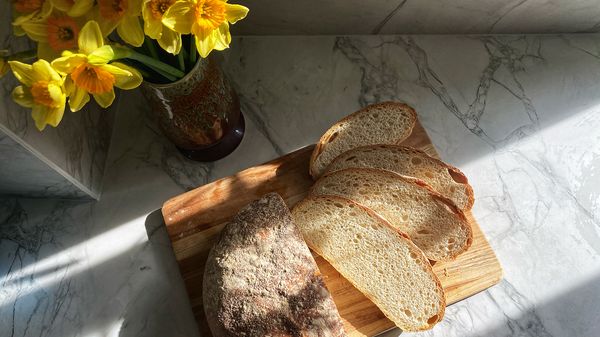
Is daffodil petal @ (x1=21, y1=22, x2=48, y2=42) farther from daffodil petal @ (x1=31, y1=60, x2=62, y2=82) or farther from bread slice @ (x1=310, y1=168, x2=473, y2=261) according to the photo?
bread slice @ (x1=310, y1=168, x2=473, y2=261)

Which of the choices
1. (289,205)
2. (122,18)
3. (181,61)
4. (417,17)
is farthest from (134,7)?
(417,17)

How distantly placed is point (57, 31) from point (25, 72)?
0.09 metres

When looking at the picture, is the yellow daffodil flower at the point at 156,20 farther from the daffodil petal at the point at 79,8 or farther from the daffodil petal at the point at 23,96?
the daffodil petal at the point at 23,96

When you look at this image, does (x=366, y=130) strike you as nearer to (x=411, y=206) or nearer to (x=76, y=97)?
(x=411, y=206)

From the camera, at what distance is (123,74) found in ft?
2.68

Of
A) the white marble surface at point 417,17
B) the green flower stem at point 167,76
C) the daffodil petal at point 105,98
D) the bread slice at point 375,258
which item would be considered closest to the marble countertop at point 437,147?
the white marble surface at point 417,17

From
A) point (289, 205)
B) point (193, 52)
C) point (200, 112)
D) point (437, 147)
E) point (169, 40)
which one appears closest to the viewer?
point (169, 40)

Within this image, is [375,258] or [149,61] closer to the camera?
[149,61]

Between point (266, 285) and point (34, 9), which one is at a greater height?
point (34, 9)

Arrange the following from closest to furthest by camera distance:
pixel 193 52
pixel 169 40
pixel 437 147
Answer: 1. pixel 169 40
2. pixel 193 52
3. pixel 437 147

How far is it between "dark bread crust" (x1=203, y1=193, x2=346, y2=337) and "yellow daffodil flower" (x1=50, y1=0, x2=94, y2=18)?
569 mm

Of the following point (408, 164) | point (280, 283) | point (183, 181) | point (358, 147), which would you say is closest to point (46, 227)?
point (183, 181)

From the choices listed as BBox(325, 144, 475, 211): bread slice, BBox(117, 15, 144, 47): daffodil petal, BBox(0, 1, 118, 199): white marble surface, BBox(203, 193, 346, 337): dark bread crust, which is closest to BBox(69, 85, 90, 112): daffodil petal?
BBox(117, 15, 144, 47): daffodil petal

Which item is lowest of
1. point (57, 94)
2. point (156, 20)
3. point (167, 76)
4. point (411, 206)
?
point (411, 206)
